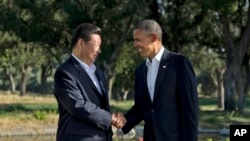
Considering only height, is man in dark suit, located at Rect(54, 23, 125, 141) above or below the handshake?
above

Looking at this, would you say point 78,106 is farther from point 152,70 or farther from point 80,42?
point 152,70

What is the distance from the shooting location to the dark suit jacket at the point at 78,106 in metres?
5.18

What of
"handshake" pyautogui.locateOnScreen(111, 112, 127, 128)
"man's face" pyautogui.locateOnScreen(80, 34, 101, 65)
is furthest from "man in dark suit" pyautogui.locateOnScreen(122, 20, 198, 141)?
"man's face" pyautogui.locateOnScreen(80, 34, 101, 65)

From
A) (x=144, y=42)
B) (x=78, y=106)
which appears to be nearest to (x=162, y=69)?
(x=144, y=42)

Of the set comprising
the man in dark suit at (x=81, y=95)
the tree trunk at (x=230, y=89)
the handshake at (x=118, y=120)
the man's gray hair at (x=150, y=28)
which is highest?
the man's gray hair at (x=150, y=28)

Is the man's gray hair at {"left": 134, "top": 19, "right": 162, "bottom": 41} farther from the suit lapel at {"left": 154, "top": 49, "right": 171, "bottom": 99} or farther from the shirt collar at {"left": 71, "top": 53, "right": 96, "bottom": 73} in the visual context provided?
the shirt collar at {"left": 71, "top": 53, "right": 96, "bottom": 73}

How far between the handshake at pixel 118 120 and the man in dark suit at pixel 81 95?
0.09ft

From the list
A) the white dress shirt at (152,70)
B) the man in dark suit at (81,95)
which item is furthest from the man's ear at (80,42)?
the white dress shirt at (152,70)

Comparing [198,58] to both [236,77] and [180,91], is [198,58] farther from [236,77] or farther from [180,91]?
[180,91]

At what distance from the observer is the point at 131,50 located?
3778 cm

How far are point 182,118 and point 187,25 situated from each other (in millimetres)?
24782

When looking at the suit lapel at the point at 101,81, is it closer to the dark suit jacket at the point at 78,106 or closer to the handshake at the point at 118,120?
the dark suit jacket at the point at 78,106

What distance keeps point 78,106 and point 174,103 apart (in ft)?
2.97

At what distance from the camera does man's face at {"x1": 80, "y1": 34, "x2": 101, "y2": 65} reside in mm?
5285
